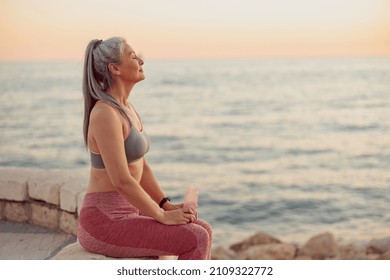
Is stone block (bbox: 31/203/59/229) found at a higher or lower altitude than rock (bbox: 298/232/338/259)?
higher

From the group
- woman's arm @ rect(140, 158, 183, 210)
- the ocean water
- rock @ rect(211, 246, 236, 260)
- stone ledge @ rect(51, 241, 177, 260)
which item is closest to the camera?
stone ledge @ rect(51, 241, 177, 260)

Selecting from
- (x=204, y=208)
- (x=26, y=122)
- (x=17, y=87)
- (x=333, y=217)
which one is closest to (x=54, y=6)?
(x=17, y=87)

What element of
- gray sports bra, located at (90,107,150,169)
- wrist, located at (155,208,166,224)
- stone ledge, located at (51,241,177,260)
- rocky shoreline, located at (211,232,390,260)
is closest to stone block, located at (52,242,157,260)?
stone ledge, located at (51,241,177,260)

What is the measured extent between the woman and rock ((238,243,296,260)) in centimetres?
466

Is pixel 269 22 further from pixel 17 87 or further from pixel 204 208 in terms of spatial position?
pixel 204 208

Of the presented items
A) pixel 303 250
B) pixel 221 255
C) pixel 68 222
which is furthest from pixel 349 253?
pixel 68 222

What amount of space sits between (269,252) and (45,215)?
145 inches

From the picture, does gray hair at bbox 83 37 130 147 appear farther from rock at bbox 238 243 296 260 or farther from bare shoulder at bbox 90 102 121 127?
rock at bbox 238 243 296 260

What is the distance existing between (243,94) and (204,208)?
1064cm

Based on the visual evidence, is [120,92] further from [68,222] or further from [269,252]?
[269,252]

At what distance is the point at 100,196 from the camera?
6.95ft

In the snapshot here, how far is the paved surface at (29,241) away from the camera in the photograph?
11.2 ft

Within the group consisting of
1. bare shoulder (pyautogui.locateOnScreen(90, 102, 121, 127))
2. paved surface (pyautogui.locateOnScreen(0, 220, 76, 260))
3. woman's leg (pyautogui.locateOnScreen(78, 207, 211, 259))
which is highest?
bare shoulder (pyautogui.locateOnScreen(90, 102, 121, 127))

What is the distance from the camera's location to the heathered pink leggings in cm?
209
